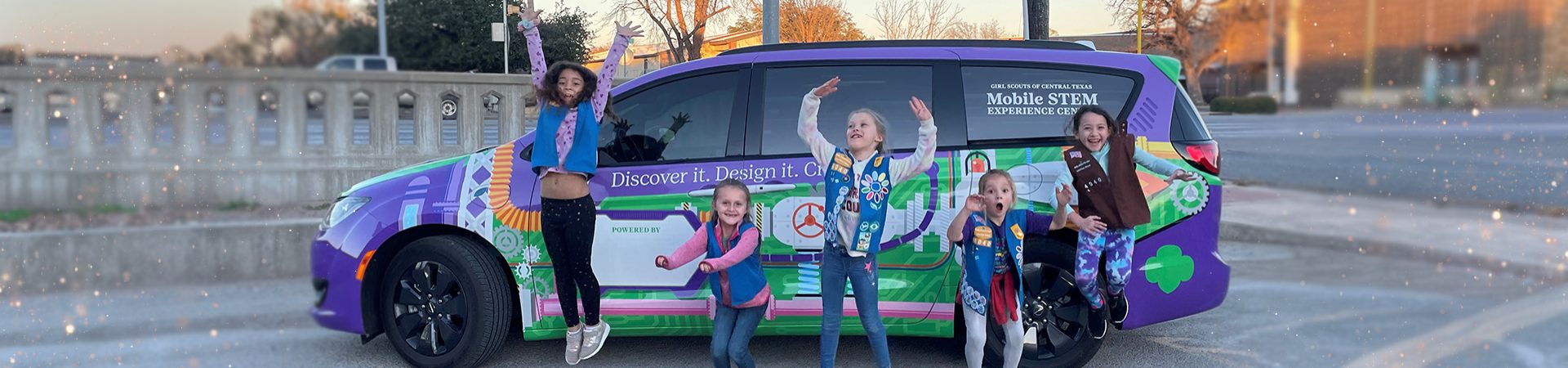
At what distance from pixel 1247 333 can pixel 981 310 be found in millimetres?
2098

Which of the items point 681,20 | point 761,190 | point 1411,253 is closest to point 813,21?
point 681,20

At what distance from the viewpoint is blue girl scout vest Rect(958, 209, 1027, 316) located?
3885mm

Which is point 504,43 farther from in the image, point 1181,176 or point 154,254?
point 1181,176

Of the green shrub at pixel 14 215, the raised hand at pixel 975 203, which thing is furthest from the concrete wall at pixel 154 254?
the raised hand at pixel 975 203

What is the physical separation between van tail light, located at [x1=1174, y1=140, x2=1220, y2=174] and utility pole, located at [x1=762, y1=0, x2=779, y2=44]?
18.8 feet

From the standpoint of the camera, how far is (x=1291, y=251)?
3.32 m

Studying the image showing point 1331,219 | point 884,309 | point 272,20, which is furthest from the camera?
point 884,309

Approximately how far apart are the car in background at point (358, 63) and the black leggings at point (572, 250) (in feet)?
8.79

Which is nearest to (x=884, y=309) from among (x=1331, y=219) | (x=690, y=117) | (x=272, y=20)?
(x=690, y=117)

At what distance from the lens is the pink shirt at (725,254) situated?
3828 mm

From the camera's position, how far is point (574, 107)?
13.5ft

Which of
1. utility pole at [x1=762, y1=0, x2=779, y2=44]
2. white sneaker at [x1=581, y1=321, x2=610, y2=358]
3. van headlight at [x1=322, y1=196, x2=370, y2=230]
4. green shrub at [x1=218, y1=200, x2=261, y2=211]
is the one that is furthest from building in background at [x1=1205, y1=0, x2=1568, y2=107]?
utility pole at [x1=762, y1=0, x2=779, y2=44]

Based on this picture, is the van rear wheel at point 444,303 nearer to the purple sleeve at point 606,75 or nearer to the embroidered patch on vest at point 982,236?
the purple sleeve at point 606,75

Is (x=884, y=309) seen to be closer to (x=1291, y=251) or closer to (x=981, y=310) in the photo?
(x=981, y=310)
